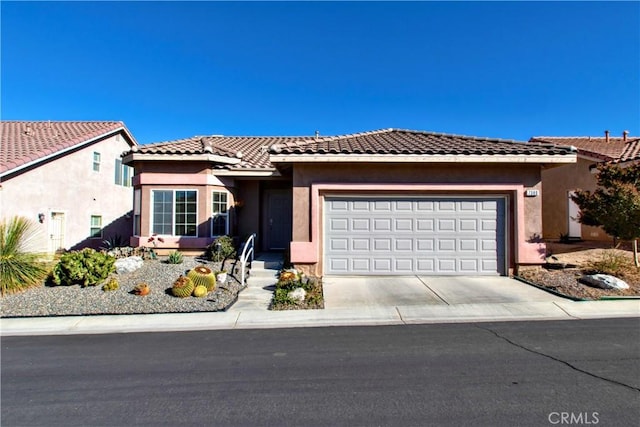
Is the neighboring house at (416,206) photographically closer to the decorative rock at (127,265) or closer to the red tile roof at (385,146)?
the red tile roof at (385,146)

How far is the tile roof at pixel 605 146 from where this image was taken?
1436cm

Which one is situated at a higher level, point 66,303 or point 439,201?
point 439,201

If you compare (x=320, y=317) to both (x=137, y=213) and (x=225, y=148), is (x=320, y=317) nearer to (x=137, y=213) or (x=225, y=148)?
(x=137, y=213)

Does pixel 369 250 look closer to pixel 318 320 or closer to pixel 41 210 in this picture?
pixel 318 320

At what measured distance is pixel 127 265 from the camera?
34.8 feet

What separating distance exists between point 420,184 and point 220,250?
6.34m

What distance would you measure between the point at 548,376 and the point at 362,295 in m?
4.66

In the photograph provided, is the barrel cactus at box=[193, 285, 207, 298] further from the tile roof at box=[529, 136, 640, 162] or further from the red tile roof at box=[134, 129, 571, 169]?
the tile roof at box=[529, 136, 640, 162]

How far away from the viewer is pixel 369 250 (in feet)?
35.7

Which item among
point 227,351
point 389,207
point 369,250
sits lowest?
point 227,351

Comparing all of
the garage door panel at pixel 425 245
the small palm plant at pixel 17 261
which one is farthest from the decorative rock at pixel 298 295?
the small palm plant at pixel 17 261

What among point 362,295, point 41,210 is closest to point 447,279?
point 362,295

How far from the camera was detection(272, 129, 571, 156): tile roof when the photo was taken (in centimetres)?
1046

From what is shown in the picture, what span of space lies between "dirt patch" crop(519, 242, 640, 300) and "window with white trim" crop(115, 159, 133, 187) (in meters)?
19.3
